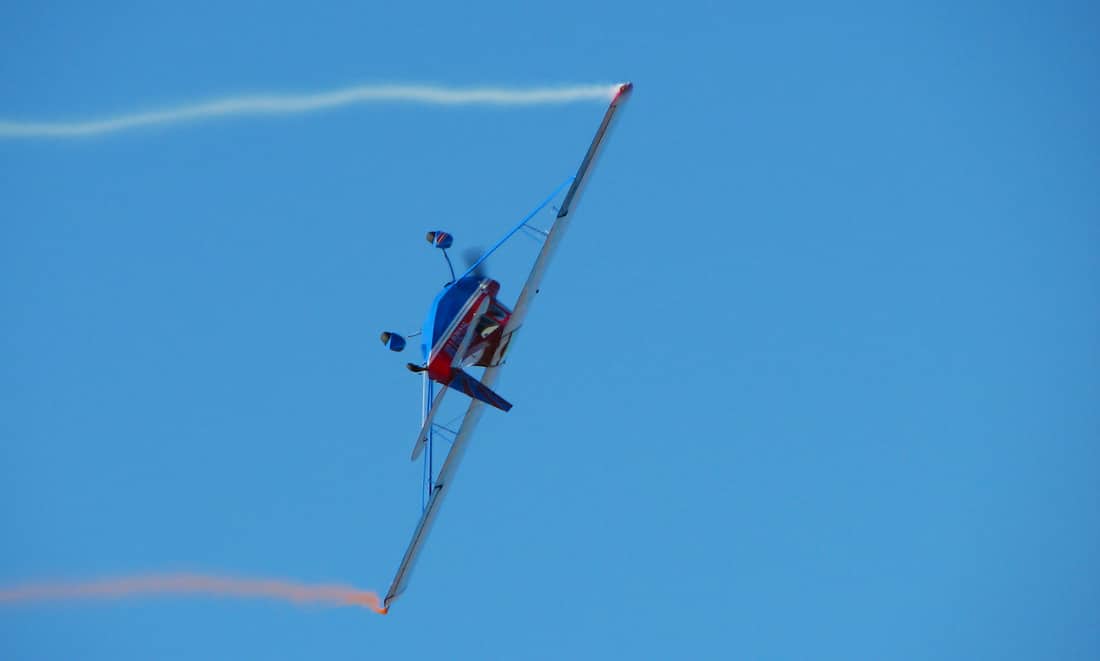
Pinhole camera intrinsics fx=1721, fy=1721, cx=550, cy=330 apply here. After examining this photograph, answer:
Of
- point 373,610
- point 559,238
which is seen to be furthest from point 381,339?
point 373,610

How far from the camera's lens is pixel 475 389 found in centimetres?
4756

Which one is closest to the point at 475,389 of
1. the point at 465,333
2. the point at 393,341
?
the point at 465,333

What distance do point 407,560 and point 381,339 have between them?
8569mm

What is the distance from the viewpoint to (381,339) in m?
45.2

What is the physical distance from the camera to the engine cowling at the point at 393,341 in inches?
1772

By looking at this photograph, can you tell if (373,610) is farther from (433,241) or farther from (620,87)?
(620,87)

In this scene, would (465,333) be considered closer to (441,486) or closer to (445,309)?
(445,309)

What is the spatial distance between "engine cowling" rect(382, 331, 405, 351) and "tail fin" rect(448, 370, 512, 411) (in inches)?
89.7

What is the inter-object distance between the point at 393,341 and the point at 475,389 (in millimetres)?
3494

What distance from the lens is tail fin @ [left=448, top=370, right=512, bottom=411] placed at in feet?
154

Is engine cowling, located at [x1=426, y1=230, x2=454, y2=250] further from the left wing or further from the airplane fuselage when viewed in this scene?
the left wing

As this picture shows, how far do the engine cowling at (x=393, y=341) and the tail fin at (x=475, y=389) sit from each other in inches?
89.7

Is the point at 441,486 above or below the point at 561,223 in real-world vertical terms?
below

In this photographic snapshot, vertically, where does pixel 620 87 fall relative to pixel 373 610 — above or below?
above
